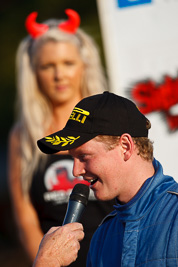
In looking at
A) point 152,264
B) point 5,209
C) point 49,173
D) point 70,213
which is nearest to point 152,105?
point 49,173

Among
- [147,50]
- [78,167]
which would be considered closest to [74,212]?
[78,167]

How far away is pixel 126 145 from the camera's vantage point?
196cm

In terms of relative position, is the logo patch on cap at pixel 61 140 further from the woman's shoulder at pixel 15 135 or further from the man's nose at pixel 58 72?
the woman's shoulder at pixel 15 135

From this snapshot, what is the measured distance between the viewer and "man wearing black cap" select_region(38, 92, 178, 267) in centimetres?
186

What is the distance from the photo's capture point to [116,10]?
3621 mm

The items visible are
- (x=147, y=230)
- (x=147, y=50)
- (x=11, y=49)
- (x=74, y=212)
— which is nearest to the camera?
(x=147, y=230)

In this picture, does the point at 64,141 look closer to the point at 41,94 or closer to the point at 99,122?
the point at 99,122

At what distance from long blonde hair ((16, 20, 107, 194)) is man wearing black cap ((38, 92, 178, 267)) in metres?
1.64

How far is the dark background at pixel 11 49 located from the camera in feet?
25.1

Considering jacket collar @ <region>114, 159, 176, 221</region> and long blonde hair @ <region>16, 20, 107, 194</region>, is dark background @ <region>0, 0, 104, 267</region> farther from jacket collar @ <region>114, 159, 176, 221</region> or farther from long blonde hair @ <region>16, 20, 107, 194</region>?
jacket collar @ <region>114, 159, 176, 221</region>

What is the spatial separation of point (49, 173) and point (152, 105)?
83cm

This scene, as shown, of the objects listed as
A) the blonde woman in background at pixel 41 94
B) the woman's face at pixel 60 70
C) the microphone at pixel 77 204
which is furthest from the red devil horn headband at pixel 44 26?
Answer: the microphone at pixel 77 204

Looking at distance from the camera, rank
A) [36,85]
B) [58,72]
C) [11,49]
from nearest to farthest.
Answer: [58,72] < [36,85] < [11,49]

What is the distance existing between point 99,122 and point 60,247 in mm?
466
